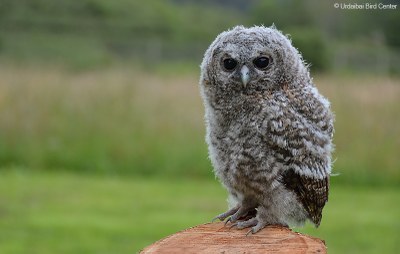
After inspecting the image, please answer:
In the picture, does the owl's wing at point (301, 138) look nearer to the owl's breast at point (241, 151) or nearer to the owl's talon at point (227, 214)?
the owl's breast at point (241, 151)

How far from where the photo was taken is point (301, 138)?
7.82 ft

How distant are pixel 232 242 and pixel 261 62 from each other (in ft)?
1.97

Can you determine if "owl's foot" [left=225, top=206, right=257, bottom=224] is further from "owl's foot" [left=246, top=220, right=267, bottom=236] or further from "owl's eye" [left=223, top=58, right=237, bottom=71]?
"owl's eye" [left=223, top=58, right=237, bottom=71]

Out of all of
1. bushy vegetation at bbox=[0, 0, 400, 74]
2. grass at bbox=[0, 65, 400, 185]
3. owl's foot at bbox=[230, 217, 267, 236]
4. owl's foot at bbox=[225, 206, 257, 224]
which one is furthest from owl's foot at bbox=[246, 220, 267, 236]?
bushy vegetation at bbox=[0, 0, 400, 74]

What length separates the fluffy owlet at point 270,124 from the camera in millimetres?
2375

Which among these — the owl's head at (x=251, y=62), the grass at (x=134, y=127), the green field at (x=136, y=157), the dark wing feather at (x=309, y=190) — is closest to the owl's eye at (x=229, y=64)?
the owl's head at (x=251, y=62)

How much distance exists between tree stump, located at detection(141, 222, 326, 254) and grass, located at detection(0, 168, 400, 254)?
11.8ft

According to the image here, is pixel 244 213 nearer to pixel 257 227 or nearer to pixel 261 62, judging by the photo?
pixel 257 227

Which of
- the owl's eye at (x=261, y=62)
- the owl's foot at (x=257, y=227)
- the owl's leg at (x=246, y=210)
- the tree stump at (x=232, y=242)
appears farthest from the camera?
the owl's leg at (x=246, y=210)

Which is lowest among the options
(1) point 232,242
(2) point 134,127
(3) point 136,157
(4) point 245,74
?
(3) point 136,157

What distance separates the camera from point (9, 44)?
1363cm

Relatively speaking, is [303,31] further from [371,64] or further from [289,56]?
[289,56]

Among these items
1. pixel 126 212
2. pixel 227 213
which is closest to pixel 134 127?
pixel 126 212

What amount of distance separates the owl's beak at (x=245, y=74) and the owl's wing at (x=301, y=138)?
0.52 feet
